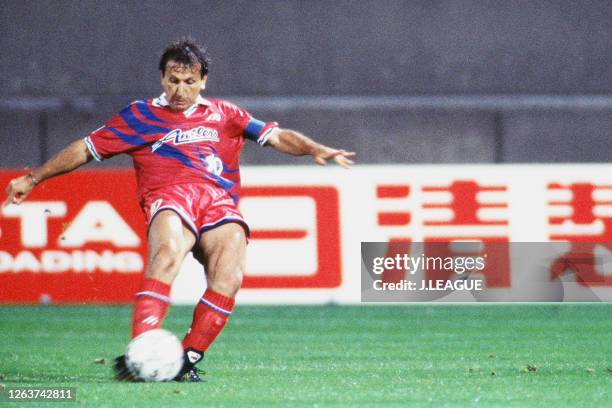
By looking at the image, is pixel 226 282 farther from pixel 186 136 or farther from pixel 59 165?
pixel 59 165

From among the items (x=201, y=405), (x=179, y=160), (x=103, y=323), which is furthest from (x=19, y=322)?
(x=201, y=405)

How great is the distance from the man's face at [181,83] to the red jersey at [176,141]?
66 millimetres

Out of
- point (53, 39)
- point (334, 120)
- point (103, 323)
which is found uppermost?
point (53, 39)

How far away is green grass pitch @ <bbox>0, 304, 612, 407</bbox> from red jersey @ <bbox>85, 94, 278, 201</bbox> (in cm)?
101

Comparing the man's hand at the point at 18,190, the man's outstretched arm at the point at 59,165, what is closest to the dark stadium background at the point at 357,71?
the man's outstretched arm at the point at 59,165

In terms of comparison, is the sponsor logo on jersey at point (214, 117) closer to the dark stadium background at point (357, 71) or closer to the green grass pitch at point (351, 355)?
the green grass pitch at point (351, 355)

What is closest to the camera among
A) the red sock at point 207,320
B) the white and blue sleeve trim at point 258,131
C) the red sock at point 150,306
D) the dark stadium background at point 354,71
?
the red sock at point 150,306

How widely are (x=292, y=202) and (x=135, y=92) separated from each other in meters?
3.84

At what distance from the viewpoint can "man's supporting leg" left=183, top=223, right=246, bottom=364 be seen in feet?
23.0

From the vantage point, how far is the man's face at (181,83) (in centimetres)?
713

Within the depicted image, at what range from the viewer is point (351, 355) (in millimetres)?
8773

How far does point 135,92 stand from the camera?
52.4ft

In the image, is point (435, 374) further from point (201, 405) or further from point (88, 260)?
point (88, 260)

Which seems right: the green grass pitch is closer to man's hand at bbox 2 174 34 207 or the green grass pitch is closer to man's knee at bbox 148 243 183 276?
man's knee at bbox 148 243 183 276
